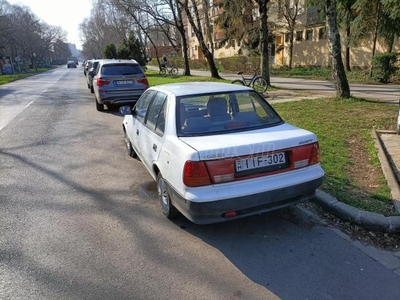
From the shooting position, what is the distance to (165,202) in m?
3.60

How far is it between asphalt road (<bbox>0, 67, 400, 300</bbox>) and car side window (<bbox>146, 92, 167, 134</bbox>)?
1.01 metres

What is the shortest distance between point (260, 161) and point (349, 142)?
3.68 m

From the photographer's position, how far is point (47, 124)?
8.95m

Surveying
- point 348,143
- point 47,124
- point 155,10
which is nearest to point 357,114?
point 348,143

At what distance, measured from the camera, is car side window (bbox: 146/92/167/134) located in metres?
3.83

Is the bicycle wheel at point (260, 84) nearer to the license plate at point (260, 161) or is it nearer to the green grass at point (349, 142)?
the green grass at point (349, 142)

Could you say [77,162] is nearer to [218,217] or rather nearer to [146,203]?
[146,203]

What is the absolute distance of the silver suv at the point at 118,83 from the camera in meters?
10.0

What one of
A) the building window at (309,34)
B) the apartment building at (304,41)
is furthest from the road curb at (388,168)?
the building window at (309,34)

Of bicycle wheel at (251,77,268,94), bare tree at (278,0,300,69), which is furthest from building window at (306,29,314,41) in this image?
bicycle wheel at (251,77,268,94)

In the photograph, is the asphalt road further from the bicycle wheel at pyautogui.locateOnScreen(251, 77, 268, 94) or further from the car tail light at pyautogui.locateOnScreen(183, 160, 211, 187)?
the bicycle wheel at pyautogui.locateOnScreen(251, 77, 268, 94)

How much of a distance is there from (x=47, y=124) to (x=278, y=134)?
7.94 meters

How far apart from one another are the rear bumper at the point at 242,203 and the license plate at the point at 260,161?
0.26m

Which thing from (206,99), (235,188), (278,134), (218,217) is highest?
(206,99)
